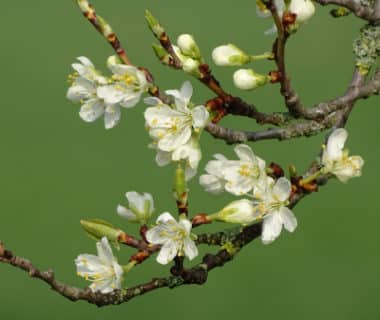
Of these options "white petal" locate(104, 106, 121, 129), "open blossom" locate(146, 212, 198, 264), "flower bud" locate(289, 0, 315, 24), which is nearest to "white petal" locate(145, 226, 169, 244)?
"open blossom" locate(146, 212, 198, 264)

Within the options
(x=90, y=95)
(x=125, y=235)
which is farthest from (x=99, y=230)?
(x=90, y=95)

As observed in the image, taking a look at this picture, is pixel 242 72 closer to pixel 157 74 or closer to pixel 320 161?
pixel 320 161

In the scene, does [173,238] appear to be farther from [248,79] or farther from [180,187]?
[248,79]

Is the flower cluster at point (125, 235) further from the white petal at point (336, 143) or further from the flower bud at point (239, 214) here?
the white petal at point (336, 143)

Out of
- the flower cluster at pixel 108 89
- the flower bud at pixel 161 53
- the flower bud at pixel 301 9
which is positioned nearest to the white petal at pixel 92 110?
the flower cluster at pixel 108 89

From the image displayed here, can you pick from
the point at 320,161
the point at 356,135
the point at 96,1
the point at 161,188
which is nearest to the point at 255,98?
the point at 356,135

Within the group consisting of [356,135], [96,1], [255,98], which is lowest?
[356,135]
